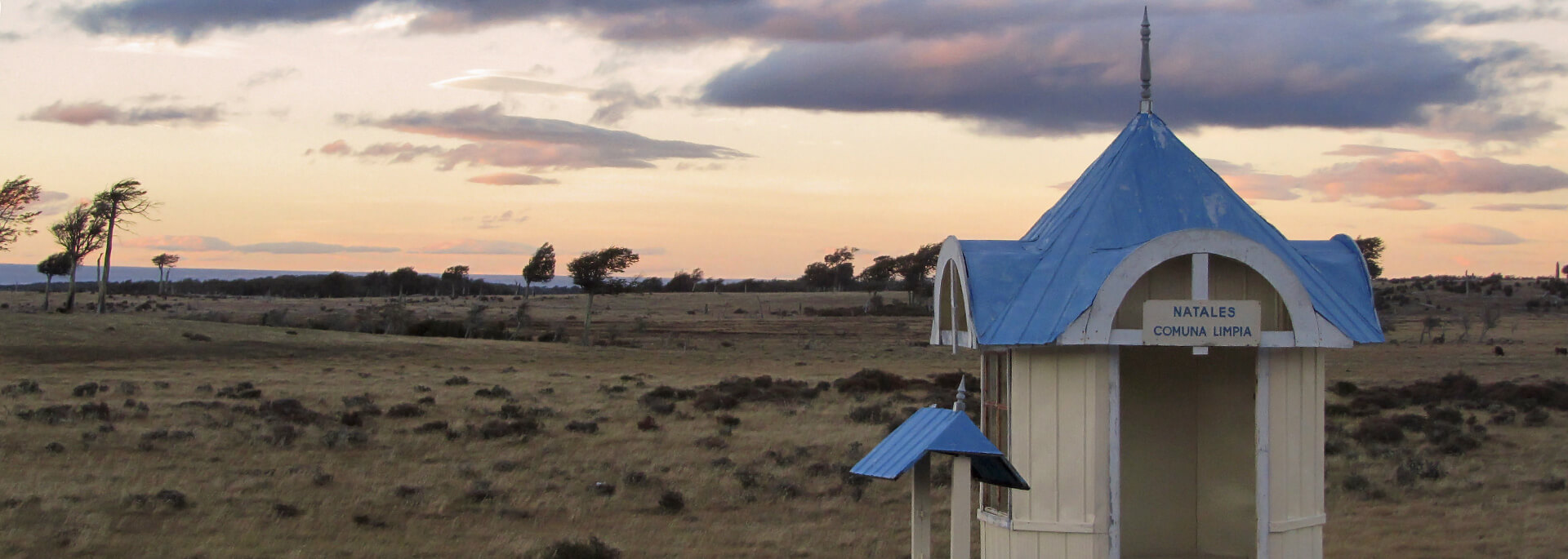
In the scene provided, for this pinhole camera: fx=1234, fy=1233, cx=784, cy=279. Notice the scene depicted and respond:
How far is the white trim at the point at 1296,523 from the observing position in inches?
379

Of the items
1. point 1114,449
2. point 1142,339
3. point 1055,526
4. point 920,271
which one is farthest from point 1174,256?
point 920,271

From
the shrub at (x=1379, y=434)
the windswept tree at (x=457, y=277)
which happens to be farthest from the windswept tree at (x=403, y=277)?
the shrub at (x=1379, y=434)

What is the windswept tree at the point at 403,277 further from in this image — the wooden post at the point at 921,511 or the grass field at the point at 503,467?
the wooden post at the point at 921,511

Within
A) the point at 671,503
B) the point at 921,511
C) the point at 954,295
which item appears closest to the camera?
the point at 921,511

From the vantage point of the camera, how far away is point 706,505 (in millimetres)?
17375

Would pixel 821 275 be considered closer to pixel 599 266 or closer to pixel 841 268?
pixel 841 268

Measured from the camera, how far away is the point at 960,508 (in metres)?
8.34

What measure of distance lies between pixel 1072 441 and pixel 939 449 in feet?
6.59

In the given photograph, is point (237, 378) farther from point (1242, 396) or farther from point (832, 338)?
point (832, 338)

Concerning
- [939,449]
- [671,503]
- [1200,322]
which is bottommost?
[671,503]

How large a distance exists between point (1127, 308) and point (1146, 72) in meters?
2.91

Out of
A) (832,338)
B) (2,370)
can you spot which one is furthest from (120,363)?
(832,338)

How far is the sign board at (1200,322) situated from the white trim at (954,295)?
4.54 ft

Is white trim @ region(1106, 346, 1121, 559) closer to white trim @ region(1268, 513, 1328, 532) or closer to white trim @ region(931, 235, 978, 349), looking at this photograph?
white trim @ region(931, 235, 978, 349)
